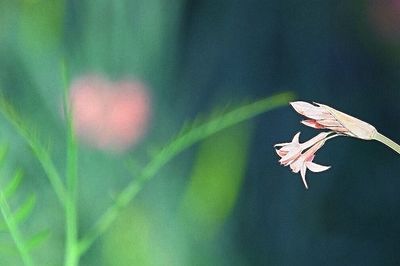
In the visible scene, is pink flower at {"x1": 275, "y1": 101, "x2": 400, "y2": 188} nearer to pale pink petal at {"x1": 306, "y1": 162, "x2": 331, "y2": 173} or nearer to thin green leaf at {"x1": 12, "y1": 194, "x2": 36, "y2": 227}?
pale pink petal at {"x1": 306, "y1": 162, "x2": 331, "y2": 173}

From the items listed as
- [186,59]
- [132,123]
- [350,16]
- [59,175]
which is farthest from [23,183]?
[350,16]

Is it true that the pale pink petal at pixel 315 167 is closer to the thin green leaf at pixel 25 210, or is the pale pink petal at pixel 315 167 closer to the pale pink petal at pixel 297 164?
the pale pink petal at pixel 297 164

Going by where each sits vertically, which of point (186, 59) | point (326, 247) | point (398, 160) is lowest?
point (326, 247)

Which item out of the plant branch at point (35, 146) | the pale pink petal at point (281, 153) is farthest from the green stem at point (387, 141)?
the plant branch at point (35, 146)

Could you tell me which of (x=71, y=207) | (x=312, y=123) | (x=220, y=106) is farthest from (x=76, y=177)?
(x=312, y=123)

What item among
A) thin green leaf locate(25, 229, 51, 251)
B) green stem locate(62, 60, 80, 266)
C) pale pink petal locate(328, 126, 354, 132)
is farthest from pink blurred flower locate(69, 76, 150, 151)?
pale pink petal locate(328, 126, 354, 132)

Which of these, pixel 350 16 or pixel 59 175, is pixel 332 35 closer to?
pixel 350 16
